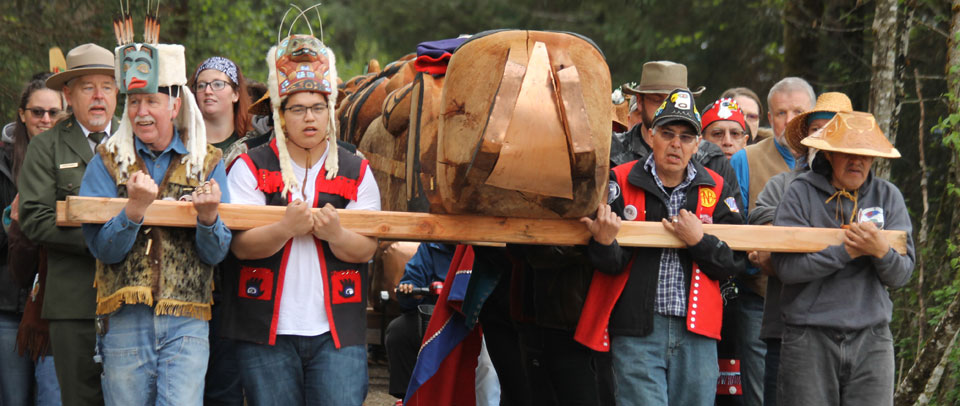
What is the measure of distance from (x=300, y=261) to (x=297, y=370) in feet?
1.49

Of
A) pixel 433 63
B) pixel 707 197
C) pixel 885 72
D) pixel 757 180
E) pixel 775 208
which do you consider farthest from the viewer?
pixel 885 72

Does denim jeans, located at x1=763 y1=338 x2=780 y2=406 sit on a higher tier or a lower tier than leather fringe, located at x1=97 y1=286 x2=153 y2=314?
lower

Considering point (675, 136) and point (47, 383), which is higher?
point (675, 136)

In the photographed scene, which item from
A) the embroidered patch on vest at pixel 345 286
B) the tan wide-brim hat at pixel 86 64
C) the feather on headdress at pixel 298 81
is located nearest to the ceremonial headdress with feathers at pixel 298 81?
the feather on headdress at pixel 298 81

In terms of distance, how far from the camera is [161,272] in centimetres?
461

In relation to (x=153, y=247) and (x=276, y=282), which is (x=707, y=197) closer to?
(x=276, y=282)

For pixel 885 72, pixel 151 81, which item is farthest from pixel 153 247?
pixel 885 72

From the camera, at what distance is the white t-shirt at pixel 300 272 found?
15.2 ft

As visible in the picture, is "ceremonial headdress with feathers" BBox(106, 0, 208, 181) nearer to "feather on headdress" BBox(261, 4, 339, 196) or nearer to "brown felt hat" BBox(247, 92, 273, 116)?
"feather on headdress" BBox(261, 4, 339, 196)

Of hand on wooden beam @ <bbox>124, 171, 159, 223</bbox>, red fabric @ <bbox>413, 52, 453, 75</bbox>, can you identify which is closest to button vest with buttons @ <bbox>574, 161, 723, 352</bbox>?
red fabric @ <bbox>413, 52, 453, 75</bbox>

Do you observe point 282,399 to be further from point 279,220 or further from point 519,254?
point 519,254

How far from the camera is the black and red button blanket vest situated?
4609mm

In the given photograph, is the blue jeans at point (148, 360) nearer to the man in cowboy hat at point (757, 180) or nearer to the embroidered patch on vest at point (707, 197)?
the embroidered patch on vest at point (707, 197)

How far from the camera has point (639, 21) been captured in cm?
1524
